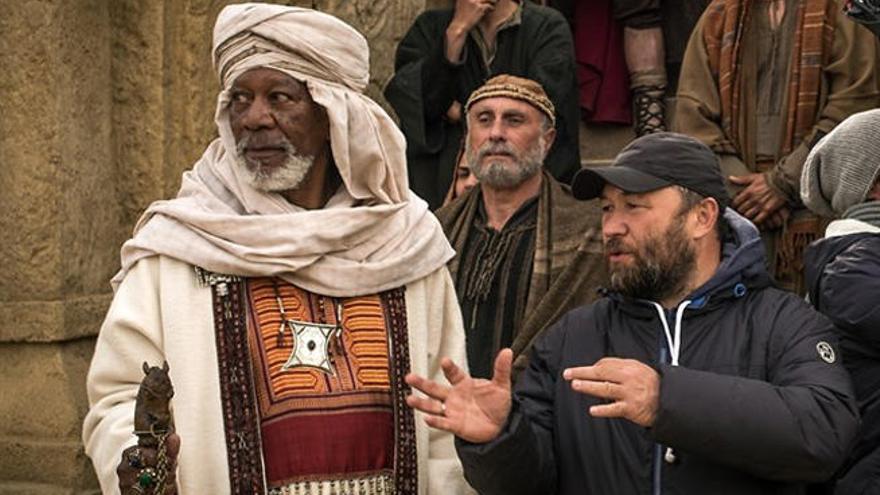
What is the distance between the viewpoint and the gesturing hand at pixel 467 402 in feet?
10.3

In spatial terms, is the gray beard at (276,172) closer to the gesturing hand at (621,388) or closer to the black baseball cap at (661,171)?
the black baseball cap at (661,171)

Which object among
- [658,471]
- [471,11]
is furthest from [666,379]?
[471,11]

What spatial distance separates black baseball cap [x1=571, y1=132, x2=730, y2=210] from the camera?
3510 mm

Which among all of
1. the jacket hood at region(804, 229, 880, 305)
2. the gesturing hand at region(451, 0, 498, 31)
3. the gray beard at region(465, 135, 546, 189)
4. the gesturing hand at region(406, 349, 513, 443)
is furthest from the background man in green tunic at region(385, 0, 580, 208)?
the gesturing hand at region(406, 349, 513, 443)

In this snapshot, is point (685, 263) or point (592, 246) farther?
point (592, 246)

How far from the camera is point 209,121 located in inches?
231

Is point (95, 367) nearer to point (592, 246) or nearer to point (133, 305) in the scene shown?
point (133, 305)

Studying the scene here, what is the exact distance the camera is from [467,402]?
10.4 feet

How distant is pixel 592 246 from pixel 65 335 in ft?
6.30

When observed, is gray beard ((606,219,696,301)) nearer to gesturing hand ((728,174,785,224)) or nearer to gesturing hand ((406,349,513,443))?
gesturing hand ((406,349,513,443))

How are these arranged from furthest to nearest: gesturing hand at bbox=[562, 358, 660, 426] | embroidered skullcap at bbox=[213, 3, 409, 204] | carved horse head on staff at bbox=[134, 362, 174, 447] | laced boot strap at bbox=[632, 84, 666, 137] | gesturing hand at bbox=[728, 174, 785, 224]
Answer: laced boot strap at bbox=[632, 84, 666, 137], gesturing hand at bbox=[728, 174, 785, 224], embroidered skullcap at bbox=[213, 3, 409, 204], gesturing hand at bbox=[562, 358, 660, 426], carved horse head on staff at bbox=[134, 362, 174, 447]

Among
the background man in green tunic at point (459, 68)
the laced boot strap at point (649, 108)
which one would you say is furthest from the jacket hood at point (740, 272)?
the laced boot strap at point (649, 108)

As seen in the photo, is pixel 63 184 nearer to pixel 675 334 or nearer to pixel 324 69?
pixel 324 69

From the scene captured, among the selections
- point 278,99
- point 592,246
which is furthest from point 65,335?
point 278,99
